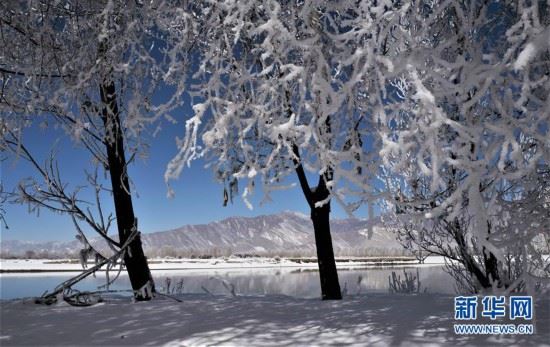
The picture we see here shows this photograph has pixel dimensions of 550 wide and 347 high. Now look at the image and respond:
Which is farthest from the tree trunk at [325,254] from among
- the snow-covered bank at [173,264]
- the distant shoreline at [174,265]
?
the snow-covered bank at [173,264]

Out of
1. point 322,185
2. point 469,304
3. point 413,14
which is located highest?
point 413,14

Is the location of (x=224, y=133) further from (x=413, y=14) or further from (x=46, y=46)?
(x=46, y=46)

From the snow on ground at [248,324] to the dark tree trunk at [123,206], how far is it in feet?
2.79

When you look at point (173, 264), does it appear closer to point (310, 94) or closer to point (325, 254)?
point (325, 254)

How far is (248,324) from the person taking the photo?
13.7 ft

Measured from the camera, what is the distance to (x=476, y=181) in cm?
228

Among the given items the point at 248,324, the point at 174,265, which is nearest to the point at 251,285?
the point at 248,324

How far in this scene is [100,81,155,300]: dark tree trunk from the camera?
6.48m

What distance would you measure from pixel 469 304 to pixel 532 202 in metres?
1.14

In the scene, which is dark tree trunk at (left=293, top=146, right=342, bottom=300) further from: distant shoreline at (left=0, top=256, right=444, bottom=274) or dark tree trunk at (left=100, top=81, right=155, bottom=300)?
distant shoreline at (left=0, top=256, right=444, bottom=274)

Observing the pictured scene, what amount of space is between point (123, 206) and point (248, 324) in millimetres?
3226

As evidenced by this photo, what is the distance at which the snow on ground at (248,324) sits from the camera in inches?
139

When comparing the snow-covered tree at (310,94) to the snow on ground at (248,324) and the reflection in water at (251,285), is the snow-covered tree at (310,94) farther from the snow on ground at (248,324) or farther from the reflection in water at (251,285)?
the reflection in water at (251,285)

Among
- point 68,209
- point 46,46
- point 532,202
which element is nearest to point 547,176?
point 532,202
